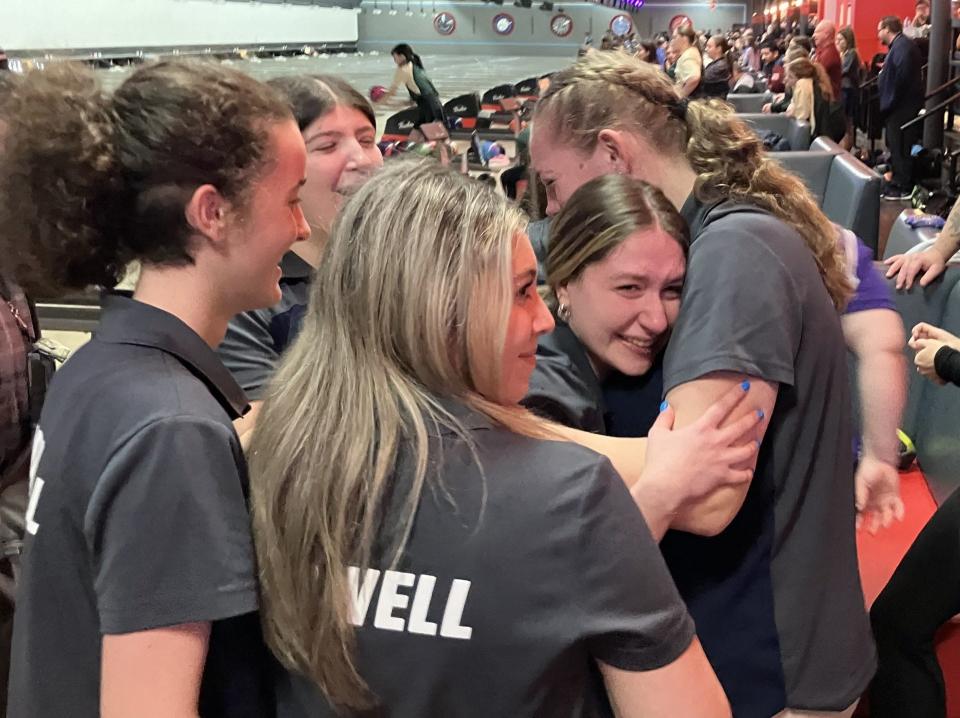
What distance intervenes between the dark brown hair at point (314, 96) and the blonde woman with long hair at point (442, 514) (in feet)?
2.80

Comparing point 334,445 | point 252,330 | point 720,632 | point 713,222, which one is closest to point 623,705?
point 334,445

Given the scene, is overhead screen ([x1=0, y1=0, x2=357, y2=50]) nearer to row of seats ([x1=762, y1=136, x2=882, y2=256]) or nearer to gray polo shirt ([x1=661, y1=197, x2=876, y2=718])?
gray polo shirt ([x1=661, y1=197, x2=876, y2=718])

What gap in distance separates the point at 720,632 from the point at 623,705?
0.46 m

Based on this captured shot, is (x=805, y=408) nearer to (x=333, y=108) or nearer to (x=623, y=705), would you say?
(x=623, y=705)

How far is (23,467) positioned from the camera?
1.69m

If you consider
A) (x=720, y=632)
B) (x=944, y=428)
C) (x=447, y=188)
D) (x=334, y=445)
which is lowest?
(x=944, y=428)

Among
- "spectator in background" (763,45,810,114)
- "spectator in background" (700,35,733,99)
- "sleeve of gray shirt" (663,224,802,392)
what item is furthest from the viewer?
"spectator in background" (700,35,733,99)

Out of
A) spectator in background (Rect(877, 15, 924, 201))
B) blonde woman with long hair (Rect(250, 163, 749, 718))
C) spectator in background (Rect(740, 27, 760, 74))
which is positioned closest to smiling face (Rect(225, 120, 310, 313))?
blonde woman with long hair (Rect(250, 163, 749, 718))

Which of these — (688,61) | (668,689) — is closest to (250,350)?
(668,689)

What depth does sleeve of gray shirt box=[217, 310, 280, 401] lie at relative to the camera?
1.30 metres

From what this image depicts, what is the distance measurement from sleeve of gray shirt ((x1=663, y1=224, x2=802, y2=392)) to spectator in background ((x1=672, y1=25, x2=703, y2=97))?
303 inches

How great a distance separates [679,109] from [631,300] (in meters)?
0.32

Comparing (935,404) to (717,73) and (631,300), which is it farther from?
(717,73)

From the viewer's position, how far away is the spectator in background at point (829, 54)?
9523mm
